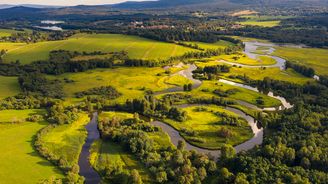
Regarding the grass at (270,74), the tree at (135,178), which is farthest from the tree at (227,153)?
the grass at (270,74)

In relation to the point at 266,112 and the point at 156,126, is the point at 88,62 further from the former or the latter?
the point at 266,112

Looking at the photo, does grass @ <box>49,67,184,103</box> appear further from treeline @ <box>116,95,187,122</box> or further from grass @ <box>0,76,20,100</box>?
grass @ <box>0,76,20,100</box>

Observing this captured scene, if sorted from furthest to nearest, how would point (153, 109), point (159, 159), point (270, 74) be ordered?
point (270, 74) < point (153, 109) < point (159, 159)

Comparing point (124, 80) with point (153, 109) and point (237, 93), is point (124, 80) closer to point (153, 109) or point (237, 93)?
point (153, 109)

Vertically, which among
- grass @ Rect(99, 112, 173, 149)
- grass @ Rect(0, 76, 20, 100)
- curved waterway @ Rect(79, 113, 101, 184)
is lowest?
curved waterway @ Rect(79, 113, 101, 184)

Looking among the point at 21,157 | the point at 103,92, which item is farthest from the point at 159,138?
the point at 103,92

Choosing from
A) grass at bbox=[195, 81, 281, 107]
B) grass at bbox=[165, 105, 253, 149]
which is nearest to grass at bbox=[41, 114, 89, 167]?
Answer: grass at bbox=[165, 105, 253, 149]
